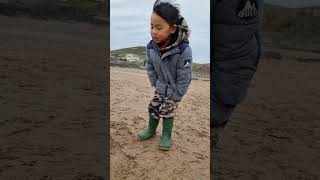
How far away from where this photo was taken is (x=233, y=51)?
2439 mm

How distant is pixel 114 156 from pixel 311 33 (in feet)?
4.31

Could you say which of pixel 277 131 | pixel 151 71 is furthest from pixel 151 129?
Answer: pixel 277 131

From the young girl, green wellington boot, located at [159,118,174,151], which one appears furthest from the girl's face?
green wellington boot, located at [159,118,174,151]

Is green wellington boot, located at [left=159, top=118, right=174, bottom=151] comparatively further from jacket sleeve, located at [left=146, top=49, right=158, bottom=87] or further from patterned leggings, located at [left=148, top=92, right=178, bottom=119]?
jacket sleeve, located at [left=146, top=49, right=158, bottom=87]

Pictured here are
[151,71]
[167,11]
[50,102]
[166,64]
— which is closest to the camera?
[50,102]

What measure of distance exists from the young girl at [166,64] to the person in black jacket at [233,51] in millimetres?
202

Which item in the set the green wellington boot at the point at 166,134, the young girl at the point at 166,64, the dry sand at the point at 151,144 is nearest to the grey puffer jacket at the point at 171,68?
the young girl at the point at 166,64

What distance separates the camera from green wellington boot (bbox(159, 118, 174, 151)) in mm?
2693

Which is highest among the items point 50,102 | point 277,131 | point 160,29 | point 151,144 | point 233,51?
point 160,29

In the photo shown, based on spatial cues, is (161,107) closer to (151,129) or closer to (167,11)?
(151,129)

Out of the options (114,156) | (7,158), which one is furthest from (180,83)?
(7,158)

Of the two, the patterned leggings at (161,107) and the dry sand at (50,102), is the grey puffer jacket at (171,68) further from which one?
the dry sand at (50,102)

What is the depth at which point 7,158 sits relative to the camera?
2.34 m

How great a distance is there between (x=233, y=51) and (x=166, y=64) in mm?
408
